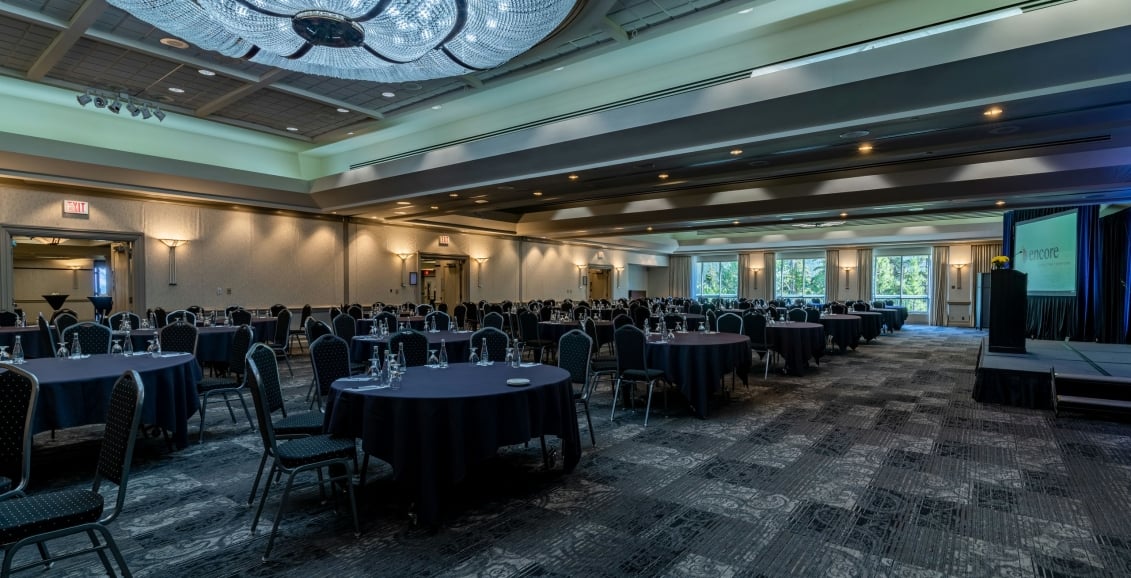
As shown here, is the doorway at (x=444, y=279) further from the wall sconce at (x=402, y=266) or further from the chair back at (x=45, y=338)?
the chair back at (x=45, y=338)

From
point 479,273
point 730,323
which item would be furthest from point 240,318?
point 479,273

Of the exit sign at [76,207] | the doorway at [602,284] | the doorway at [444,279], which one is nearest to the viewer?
the exit sign at [76,207]

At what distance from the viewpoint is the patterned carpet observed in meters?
2.85

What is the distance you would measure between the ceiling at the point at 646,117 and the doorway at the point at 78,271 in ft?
5.17

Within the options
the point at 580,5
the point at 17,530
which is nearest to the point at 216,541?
the point at 17,530

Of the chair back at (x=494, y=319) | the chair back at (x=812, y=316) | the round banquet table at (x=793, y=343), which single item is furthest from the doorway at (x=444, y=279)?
the round banquet table at (x=793, y=343)

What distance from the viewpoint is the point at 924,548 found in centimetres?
301

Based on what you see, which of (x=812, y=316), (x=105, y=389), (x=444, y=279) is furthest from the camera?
(x=444, y=279)

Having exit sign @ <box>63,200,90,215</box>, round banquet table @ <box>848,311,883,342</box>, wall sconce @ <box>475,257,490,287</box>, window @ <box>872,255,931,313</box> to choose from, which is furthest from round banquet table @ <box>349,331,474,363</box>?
window @ <box>872,255,931,313</box>

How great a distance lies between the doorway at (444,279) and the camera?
17.3 m

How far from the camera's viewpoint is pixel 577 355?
508 cm

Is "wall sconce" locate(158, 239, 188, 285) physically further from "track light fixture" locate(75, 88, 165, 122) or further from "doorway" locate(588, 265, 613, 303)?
"doorway" locate(588, 265, 613, 303)

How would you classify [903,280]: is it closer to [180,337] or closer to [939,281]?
[939,281]

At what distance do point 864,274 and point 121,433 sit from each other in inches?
921
